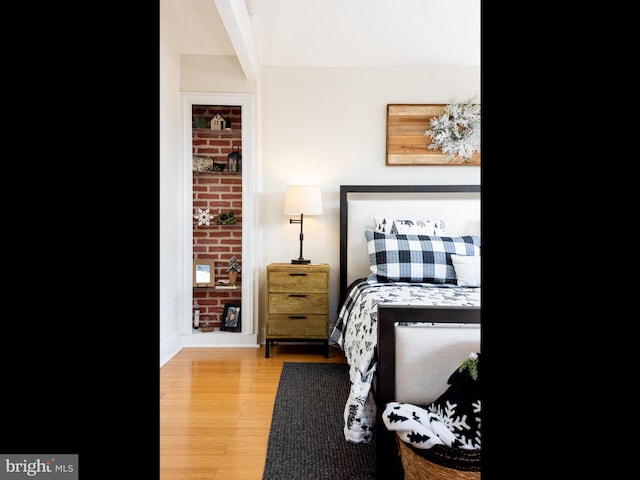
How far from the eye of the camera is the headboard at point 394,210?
12.4 ft

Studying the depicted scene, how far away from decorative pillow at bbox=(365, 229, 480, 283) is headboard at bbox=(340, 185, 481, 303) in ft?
1.30

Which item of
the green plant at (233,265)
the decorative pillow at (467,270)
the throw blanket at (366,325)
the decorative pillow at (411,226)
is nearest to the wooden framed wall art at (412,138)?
the decorative pillow at (411,226)

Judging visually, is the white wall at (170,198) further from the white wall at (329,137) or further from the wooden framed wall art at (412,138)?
the wooden framed wall art at (412,138)

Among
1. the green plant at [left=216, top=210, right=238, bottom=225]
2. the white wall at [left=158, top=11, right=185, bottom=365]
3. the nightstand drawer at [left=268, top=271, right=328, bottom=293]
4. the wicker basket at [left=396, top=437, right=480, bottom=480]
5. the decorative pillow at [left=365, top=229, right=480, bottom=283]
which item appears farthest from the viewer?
the green plant at [left=216, top=210, right=238, bottom=225]

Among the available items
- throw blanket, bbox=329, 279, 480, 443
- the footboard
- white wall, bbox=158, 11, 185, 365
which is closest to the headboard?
throw blanket, bbox=329, 279, 480, 443

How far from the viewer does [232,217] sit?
3.92 meters

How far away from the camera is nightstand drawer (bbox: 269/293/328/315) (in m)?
3.52

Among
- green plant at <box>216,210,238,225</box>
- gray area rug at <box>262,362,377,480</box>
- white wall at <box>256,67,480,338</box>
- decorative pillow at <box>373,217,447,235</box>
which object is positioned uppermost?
white wall at <box>256,67,480,338</box>

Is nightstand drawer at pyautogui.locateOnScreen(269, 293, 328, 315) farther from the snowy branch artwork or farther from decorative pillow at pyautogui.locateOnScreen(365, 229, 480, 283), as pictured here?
the snowy branch artwork

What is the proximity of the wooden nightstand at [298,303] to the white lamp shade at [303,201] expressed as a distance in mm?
465

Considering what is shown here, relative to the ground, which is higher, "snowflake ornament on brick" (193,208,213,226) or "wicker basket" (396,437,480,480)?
"snowflake ornament on brick" (193,208,213,226)
